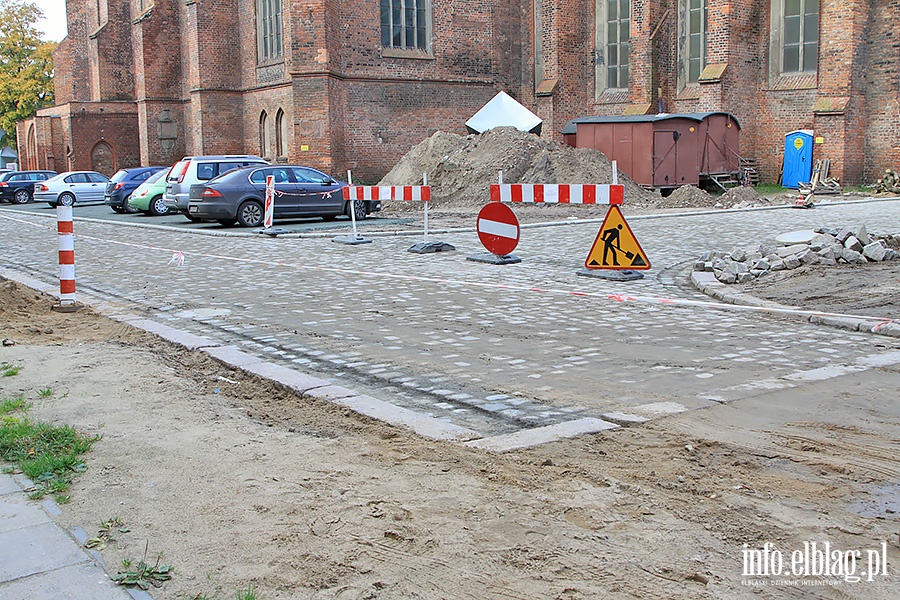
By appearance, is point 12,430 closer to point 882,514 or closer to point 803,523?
point 803,523

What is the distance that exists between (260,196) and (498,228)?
10.2 m

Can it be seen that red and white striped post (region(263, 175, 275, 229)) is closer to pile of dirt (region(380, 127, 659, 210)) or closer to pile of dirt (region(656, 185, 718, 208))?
pile of dirt (region(380, 127, 659, 210))

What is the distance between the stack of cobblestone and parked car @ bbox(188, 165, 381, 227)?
11.4 metres

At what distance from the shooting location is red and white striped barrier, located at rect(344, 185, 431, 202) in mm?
15219

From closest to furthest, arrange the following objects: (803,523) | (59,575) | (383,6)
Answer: (59,575)
(803,523)
(383,6)

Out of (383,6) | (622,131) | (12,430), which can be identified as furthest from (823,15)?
(12,430)

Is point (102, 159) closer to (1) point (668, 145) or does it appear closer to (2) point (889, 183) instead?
(1) point (668, 145)

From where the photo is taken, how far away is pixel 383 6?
3750 cm

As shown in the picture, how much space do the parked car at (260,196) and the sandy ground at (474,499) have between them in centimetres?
1638

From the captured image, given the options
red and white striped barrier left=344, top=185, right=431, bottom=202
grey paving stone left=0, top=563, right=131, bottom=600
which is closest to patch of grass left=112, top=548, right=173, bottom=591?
grey paving stone left=0, top=563, right=131, bottom=600

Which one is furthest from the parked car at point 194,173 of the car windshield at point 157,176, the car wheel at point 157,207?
the car windshield at point 157,176

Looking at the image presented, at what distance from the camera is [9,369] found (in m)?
6.69

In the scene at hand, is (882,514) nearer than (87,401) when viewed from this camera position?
Yes

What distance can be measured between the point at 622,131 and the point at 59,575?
28561 millimetres
